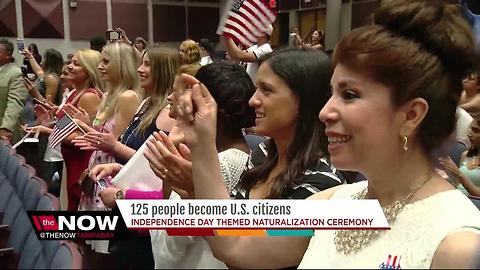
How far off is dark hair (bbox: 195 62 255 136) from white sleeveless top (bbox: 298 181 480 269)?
60 centimetres

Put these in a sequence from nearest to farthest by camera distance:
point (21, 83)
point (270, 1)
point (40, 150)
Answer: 1. point (270, 1)
2. point (40, 150)
3. point (21, 83)

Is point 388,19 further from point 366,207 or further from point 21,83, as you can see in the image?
point 21,83

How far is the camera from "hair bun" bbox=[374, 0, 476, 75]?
741 millimetres

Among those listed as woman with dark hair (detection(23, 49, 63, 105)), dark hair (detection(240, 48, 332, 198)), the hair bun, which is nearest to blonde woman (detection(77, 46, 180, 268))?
dark hair (detection(240, 48, 332, 198))

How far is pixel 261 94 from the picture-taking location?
1.10 m

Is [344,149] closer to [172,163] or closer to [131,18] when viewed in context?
[172,163]

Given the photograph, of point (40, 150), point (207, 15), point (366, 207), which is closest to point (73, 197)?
point (40, 150)

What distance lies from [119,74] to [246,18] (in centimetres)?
74

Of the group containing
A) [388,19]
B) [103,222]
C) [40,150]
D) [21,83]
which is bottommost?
[40,150]

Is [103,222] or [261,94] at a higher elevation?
[261,94]

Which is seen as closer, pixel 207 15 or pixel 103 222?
pixel 103 222

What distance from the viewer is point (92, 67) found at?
289cm

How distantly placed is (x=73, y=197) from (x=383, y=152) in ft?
5.70

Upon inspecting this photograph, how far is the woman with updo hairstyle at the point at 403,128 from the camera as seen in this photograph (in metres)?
0.71
